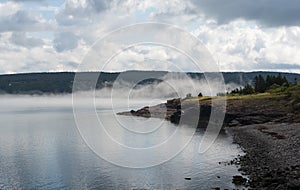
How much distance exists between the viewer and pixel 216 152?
6788 centimetres

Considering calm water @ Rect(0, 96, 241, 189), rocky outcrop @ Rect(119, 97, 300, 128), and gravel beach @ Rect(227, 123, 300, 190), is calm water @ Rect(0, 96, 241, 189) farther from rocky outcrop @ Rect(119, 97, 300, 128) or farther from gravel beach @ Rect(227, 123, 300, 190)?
rocky outcrop @ Rect(119, 97, 300, 128)

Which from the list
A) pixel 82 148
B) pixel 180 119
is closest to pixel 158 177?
pixel 82 148

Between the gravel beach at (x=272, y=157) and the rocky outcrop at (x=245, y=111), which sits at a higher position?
the rocky outcrop at (x=245, y=111)

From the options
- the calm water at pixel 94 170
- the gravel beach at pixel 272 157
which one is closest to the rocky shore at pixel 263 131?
the gravel beach at pixel 272 157

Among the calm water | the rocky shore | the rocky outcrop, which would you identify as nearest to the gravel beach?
the rocky shore

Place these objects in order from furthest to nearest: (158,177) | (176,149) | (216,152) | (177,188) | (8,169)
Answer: (176,149)
(216,152)
(8,169)
(158,177)
(177,188)

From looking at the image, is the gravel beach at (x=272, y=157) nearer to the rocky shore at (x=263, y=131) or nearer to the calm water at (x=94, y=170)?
the rocky shore at (x=263, y=131)

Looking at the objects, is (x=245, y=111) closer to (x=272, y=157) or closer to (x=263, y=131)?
(x=263, y=131)

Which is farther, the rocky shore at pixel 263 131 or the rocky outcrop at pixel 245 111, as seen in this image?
the rocky outcrop at pixel 245 111

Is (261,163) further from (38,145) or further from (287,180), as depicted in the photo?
(38,145)

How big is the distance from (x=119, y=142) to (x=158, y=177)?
32.9 m

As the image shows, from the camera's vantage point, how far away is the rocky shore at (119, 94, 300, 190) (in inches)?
1773

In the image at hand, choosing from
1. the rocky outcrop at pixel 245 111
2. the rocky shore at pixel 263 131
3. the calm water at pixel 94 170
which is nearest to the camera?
the rocky shore at pixel 263 131

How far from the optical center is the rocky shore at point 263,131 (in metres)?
45.0
